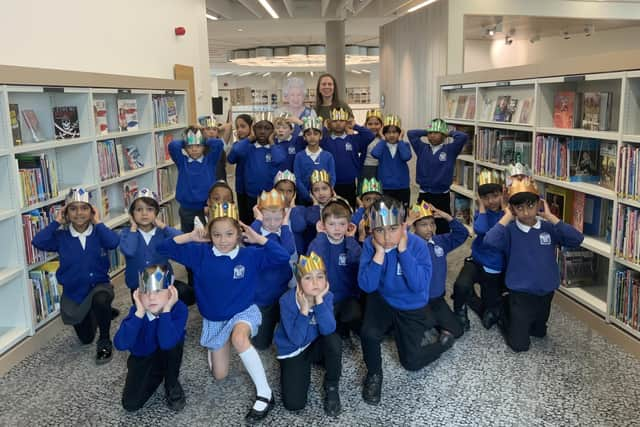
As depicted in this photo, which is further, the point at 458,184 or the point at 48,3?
the point at 458,184

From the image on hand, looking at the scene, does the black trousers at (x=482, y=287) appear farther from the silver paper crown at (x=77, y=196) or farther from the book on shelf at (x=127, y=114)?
the book on shelf at (x=127, y=114)

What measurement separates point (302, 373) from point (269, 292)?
76cm

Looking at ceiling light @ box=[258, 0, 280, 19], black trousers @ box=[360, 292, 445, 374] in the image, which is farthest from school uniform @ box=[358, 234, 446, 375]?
ceiling light @ box=[258, 0, 280, 19]

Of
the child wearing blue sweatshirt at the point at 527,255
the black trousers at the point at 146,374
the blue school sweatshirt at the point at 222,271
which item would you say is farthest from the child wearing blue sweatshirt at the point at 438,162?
the black trousers at the point at 146,374

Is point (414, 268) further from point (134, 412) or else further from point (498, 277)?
point (134, 412)

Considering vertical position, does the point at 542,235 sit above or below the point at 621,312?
above

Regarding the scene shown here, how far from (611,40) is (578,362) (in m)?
10.7

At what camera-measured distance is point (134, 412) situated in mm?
2717

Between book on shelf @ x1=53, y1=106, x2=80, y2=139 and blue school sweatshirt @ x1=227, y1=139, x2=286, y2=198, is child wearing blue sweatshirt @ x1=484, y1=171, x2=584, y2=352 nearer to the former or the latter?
blue school sweatshirt @ x1=227, y1=139, x2=286, y2=198

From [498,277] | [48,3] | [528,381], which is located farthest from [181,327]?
[48,3]

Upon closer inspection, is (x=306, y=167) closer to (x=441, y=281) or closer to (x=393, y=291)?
(x=441, y=281)

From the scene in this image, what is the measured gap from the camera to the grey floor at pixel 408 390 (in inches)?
104

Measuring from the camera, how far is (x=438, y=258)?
3.44 m

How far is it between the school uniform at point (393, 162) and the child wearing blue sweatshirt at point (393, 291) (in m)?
2.05
